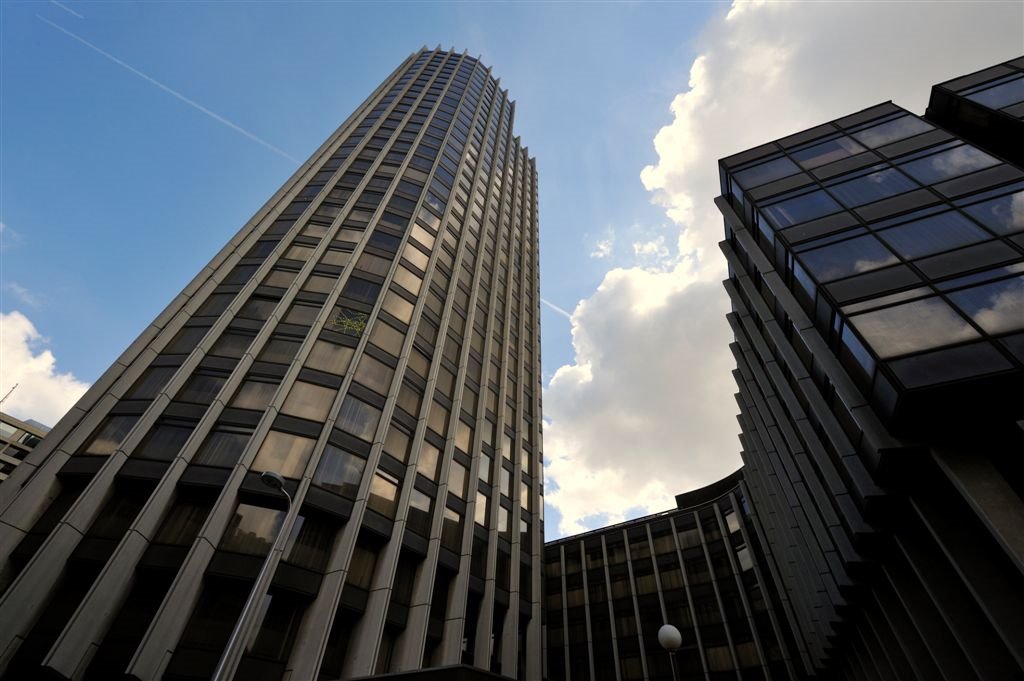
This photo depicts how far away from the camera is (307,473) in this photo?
20.5 metres

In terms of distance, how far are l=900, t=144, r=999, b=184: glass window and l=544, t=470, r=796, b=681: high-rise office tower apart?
34801mm

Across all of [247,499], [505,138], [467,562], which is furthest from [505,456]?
[505,138]

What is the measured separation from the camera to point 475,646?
77.7ft

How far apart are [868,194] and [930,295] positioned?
5865 mm

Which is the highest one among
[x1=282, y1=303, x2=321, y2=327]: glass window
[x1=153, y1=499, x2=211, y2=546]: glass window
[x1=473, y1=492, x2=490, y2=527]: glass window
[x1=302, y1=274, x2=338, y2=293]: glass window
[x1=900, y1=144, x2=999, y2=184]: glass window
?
[x1=302, y1=274, x2=338, y2=293]: glass window

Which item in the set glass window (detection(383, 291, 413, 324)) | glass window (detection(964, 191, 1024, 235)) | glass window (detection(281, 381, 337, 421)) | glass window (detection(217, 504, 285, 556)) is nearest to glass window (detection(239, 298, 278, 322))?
glass window (detection(281, 381, 337, 421))

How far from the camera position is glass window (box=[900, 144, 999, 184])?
52.2ft

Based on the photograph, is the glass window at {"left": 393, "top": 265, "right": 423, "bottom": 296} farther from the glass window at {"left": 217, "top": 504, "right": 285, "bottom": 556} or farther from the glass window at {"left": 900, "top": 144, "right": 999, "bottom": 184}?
the glass window at {"left": 900, "top": 144, "right": 999, "bottom": 184}

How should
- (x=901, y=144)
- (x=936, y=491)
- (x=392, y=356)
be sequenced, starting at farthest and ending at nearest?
(x=392, y=356) < (x=901, y=144) < (x=936, y=491)

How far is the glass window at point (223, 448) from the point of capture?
20.0 m

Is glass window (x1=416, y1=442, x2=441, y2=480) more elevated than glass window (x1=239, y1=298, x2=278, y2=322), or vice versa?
glass window (x1=239, y1=298, x2=278, y2=322)

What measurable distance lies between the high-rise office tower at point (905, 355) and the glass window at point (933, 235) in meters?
0.05

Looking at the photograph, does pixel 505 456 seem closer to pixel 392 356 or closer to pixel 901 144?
pixel 392 356

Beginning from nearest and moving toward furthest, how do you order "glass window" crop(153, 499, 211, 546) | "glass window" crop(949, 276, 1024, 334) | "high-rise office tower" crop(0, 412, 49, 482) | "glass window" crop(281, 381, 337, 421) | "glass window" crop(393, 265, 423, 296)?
"glass window" crop(949, 276, 1024, 334)
"glass window" crop(153, 499, 211, 546)
"glass window" crop(281, 381, 337, 421)
"glass window" crop(393, 265, 423, 296)
"high-rise office tower" crop(0, 412, 49, 482)
